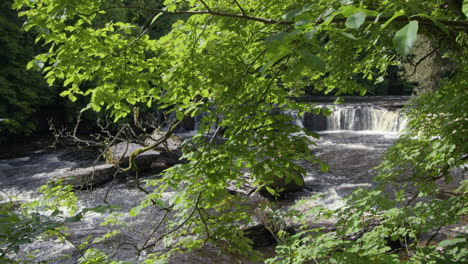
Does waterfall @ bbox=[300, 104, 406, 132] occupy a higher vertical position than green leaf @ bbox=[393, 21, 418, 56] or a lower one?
lower

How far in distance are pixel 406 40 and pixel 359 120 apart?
60.7 feet

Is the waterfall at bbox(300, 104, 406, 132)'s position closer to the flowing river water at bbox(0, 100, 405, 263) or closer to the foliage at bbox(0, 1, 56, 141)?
the flowing river water at bbox(0, 100, 405, 263)

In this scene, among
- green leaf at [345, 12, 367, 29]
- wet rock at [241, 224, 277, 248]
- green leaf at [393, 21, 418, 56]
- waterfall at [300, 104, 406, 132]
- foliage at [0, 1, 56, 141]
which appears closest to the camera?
green leaf at [393, 21, 418, 56]

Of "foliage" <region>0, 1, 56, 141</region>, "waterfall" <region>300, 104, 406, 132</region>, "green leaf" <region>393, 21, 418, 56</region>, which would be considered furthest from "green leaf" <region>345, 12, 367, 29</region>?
"foliage" <region>0, 1, 56, 141</region>

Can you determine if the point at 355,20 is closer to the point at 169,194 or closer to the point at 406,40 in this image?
the point at 406,40

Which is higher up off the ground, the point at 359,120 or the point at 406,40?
the point at 406,40

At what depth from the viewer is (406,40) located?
903mm

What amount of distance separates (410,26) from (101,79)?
2.18 meters

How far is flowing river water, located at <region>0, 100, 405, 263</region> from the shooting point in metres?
6.50

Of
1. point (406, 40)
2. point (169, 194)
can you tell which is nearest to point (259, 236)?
point (169, 194)

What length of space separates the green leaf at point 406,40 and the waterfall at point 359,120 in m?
17.0

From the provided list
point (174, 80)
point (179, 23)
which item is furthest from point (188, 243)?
point (179, 23)

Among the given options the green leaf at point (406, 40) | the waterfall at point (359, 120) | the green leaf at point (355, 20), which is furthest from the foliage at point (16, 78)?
the green leaf at point (406, 40)

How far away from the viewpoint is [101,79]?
2.56 meters
